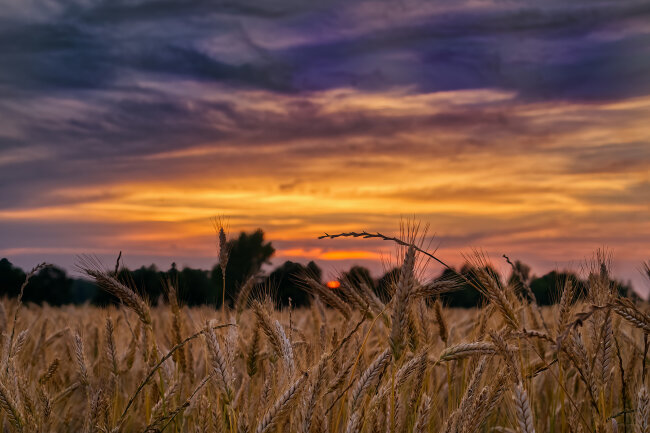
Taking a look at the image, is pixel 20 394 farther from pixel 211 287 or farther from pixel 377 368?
pixel 211 287

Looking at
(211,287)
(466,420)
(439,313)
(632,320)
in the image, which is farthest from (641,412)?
(211,287)

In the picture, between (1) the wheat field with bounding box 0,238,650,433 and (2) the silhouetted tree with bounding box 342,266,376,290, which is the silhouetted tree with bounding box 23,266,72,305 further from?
(2) the silhouetted tree with bounding box 342,266,376,290

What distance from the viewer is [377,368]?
3.10 m

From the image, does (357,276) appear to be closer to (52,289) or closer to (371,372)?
(371,372)

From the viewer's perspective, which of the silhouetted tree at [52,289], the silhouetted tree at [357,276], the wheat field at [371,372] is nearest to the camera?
the wheat field at [371,372]

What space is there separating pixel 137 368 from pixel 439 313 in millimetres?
3774

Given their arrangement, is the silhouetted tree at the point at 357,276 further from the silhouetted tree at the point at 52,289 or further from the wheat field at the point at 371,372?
the silhouetted tree at the point at 52,289

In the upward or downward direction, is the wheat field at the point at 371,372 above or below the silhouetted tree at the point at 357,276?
below

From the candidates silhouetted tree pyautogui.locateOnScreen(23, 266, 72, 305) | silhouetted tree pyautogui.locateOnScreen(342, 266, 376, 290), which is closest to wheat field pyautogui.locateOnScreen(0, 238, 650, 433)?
silhouetted tree pyautogui.locateOnScreen(342, 266, 376, 290)

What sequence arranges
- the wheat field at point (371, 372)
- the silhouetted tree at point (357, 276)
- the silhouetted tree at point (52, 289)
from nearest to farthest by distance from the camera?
the wheat field at point (371, 372)
the silhouetted tree at point (357, 276)
the silhouetted tree at point (52, 289)

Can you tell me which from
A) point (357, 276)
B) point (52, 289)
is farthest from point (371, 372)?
point (52, 289)

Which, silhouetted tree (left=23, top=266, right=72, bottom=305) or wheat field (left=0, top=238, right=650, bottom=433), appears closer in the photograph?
wheat field (left=0, top=238, right=650, bottom=433)

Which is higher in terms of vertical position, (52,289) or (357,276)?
(357,276)

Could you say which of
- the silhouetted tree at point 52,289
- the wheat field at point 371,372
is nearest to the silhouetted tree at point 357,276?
the wheat field at point 371,372
